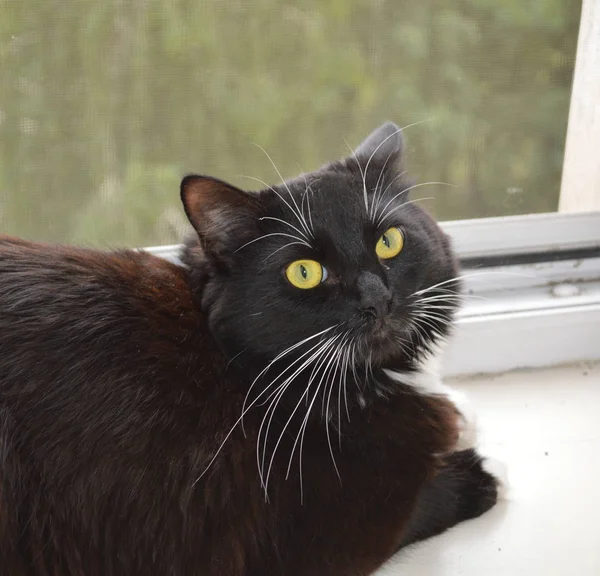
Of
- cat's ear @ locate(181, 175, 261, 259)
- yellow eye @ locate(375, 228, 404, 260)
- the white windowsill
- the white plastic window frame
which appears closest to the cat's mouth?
yellow eye @ locate(375, 228, 404, 260)

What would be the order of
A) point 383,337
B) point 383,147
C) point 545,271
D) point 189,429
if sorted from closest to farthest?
point 189,429, point 383,337, point 383,147, point 545,271

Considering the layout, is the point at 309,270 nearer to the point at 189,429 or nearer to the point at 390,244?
the point at 390,244

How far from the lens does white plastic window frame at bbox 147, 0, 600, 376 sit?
5.09ft

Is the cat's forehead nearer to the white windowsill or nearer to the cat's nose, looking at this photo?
the cat's nose

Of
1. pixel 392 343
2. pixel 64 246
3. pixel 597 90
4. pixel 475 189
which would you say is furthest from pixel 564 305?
pixel 64 246

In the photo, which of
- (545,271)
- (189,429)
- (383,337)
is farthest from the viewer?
(545,271)

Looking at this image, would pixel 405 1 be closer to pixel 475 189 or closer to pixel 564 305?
pixel 475 189

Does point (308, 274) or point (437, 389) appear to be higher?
point (308, 274)

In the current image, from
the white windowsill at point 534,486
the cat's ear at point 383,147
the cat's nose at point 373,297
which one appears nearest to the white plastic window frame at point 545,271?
the white windowsill at point 534,486

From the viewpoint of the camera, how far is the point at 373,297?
1.04 meters

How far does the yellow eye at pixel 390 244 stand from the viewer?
110cm

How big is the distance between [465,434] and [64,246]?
0.78m

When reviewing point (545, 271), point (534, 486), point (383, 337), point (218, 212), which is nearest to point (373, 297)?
point (383, 337)

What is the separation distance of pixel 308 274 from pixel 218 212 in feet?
0.50
